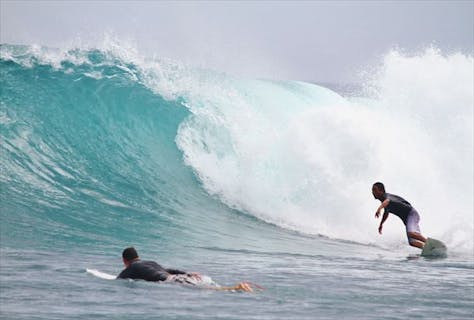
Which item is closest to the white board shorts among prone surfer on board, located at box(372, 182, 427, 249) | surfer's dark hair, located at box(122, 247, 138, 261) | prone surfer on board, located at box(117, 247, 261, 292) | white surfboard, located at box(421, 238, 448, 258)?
prone surfer on board, located at box(372, 182, 427, 249)

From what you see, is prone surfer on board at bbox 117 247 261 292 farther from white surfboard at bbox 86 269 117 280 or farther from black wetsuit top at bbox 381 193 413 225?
black wetsuit top at bbox 381 193 413 225

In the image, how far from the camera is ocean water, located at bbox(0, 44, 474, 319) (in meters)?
9.38

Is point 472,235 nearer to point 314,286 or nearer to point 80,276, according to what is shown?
point 314,286

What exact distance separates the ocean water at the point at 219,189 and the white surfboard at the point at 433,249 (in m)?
0.23

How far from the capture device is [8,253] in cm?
1152

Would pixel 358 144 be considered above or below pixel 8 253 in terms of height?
above

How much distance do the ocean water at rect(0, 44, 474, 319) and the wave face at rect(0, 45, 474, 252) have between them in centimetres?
4

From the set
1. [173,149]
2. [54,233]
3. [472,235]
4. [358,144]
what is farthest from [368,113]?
[54,233]

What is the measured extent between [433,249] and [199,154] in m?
7.19

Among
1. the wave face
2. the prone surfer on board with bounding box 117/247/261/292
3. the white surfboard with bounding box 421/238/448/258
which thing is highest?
the wave face

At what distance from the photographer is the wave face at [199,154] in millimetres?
15641

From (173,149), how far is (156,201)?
3000 mm

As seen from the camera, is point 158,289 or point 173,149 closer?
point 158,289

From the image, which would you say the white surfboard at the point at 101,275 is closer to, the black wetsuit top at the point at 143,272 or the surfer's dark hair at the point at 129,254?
the black wetsuit top at the point at 143,272
